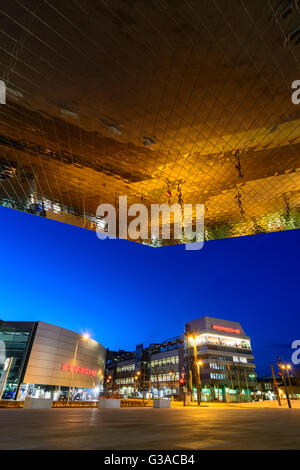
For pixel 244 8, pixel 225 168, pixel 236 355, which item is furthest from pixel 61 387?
pixel 236 355

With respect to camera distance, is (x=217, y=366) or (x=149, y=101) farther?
(x=217, y=366)

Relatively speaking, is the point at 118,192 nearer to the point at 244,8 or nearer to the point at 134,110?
the point at 134,110

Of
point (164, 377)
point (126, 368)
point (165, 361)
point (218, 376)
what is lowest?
point (218, 376)

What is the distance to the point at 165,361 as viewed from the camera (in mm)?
100000

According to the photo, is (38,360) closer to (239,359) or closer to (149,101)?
(149,101)

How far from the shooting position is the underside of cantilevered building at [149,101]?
391 inches

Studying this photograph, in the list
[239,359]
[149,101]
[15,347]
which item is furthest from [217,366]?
[149,101]

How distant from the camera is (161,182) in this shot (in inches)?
785

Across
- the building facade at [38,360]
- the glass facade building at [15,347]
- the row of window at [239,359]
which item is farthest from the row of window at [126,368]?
the glass facade building at [15,347]

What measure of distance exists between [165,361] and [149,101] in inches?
4059

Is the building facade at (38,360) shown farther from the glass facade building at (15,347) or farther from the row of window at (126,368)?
the row of window at (126,368)

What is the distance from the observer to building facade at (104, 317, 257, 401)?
79562 mm

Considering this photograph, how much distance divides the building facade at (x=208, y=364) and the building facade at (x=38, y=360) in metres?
27.5
